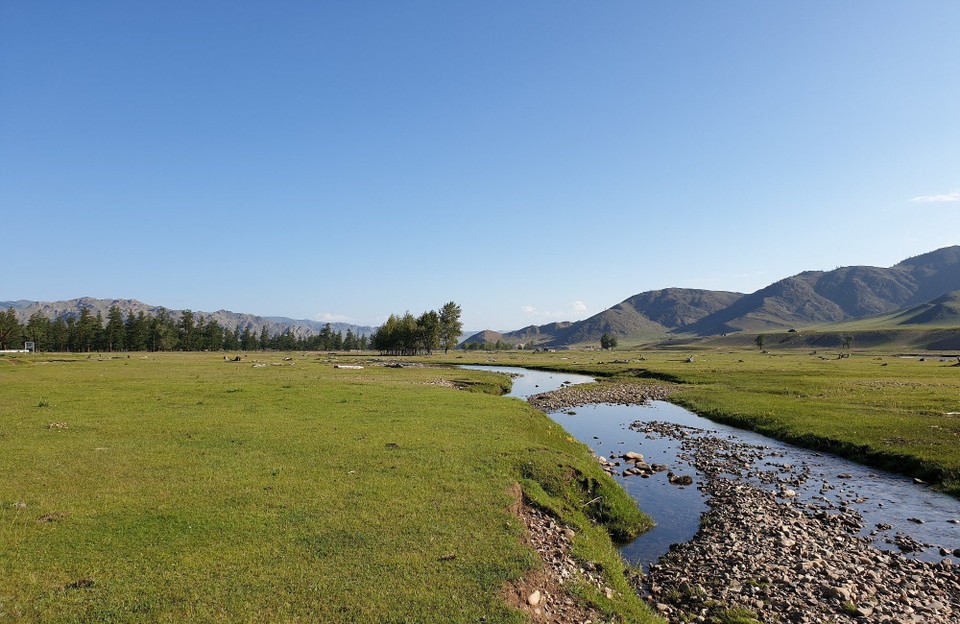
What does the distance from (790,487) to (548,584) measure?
20468mm

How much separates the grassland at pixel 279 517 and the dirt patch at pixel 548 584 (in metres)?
0.42

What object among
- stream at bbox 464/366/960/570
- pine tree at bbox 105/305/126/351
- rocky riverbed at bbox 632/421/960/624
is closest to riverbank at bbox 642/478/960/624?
rocky riverbed at bbox 632/421/960/624

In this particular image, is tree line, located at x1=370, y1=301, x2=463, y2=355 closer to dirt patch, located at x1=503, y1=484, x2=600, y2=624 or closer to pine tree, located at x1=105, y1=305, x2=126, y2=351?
pine tree, located at x1=105, y1=305, x2=126, y2=351

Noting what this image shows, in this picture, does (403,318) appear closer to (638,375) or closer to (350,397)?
(638,375)

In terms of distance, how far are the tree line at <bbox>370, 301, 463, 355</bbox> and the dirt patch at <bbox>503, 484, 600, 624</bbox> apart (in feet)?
482

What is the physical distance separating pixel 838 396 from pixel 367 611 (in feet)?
196

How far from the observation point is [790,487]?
2631 cm

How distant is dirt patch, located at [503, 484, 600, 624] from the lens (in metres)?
12.3

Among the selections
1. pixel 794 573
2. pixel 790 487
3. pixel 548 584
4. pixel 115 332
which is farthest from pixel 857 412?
pixel 115 332

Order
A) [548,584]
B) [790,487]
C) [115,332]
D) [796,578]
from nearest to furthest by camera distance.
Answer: [548,584]
[796,578]
[790,487]
[115,332]

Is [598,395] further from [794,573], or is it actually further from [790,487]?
[794,573]

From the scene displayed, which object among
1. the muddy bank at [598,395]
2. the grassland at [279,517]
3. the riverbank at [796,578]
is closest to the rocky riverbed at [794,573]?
the riverbank at [796,578]

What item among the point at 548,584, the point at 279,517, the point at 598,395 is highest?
the point at 279,517

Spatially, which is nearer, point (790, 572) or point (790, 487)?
point (790, 572)
